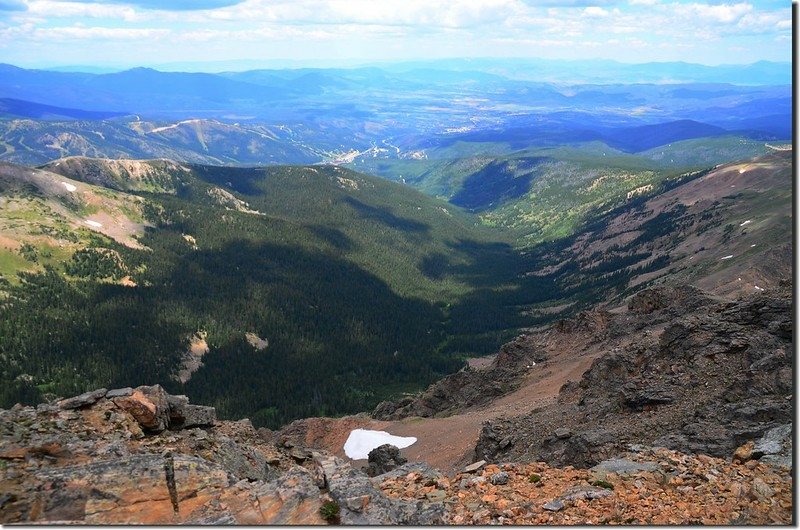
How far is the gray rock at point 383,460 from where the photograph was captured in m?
44.6

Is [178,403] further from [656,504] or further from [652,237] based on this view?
[652,237]

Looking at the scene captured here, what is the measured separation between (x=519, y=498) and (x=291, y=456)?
16502 millimetres

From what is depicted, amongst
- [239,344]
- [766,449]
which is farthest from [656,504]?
[239,344]

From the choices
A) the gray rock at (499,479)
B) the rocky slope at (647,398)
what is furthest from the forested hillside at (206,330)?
the gray rock at (499,479)

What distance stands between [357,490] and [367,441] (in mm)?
43817

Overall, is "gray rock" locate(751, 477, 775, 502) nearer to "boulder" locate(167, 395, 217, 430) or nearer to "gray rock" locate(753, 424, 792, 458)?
"gray rock" locate(753, 424, 792, 458)

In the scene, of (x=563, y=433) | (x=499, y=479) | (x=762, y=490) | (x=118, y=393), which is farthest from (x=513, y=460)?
(x=118, y=393)

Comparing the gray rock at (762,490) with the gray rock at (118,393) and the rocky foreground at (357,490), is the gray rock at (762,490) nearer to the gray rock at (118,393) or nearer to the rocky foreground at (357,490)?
the rocky foreground at (357,490)

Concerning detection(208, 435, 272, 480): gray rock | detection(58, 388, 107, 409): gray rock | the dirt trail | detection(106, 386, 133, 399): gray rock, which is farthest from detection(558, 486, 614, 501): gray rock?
the dirt trail

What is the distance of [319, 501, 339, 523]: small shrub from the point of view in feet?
61.1

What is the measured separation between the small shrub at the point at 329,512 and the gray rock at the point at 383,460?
26.1m

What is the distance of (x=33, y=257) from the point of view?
16175 cm

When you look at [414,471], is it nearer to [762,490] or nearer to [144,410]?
[144,410]

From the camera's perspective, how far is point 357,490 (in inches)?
796
